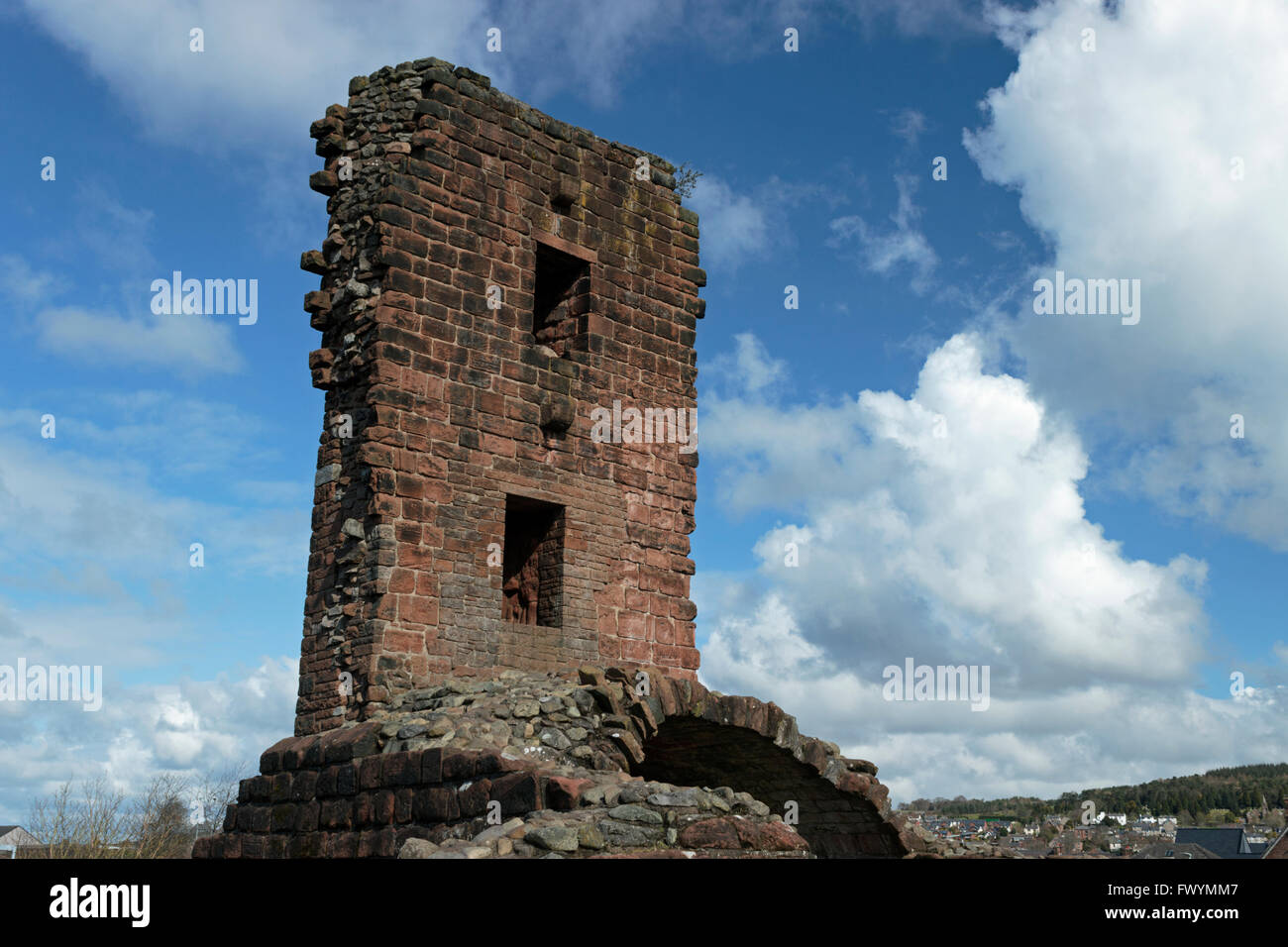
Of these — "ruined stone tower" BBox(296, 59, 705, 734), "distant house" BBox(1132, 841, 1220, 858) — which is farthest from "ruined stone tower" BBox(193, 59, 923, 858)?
"distant house" BBox(1132, 841, 1220, 858)

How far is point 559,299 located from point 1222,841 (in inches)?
1825

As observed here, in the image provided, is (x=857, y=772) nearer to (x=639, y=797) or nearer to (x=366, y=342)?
(x=639, y=797)

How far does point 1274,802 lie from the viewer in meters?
69.8

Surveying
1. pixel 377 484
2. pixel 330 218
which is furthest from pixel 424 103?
pixel 377 484

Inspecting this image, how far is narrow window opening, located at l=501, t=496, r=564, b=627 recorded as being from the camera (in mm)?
11266

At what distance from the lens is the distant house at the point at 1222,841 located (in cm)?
4673

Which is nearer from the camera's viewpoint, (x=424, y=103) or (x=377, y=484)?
(x=377, y=484)

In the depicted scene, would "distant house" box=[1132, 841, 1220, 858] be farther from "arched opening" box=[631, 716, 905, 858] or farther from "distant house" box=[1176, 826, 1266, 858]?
"arched opening" box=[631, 716, 905, 858]

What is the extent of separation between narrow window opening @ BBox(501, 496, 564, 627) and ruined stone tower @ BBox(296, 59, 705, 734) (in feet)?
0.08

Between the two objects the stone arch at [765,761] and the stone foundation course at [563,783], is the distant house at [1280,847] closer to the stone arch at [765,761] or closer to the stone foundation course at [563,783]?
the stone arch at [765,761]

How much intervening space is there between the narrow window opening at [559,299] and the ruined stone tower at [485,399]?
2 centimetres

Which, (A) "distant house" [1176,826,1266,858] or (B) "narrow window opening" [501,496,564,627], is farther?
(A) "distant house" [1176,826,1266,858]
